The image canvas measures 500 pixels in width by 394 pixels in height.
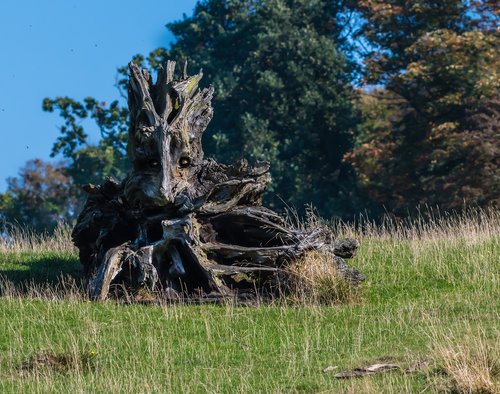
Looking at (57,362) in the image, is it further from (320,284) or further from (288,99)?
(288,99)

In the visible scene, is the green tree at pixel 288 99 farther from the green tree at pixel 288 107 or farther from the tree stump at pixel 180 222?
the tree stump at pixel 180 222

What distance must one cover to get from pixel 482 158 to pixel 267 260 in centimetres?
2365

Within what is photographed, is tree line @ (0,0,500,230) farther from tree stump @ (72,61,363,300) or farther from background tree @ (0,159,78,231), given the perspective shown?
tree stump @ (72,61,363,300)

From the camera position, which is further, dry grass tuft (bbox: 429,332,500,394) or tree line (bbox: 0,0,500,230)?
tree line (bbox: 0,0,500,230)

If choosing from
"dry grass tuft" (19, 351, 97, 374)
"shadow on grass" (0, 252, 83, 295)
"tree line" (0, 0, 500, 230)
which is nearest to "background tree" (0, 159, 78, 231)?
"tree line" (0, 0, 500, 230)

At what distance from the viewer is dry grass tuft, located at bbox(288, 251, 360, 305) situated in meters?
19.5

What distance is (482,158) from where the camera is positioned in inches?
1683

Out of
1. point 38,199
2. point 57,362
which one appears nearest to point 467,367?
point 57,362

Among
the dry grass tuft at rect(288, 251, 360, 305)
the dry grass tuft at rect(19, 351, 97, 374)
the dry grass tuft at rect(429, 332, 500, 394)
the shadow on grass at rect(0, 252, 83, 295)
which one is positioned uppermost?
the shadow on grass at rect(0, 252, 83, 295)

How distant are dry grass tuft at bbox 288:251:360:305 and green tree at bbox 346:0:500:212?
22.4 m

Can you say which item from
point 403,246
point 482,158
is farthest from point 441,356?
point 482,158

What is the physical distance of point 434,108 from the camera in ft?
151

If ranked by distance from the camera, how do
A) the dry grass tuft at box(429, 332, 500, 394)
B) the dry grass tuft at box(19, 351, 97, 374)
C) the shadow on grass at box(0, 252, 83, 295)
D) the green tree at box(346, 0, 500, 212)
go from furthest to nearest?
the green tree at box(346, 0, 500, 212)
the shadow on grass at box(0, 252, 83, 295)
the dry grass tuft at box(19, 351, 97, 374)
the dry grass tuft at box(429, 332, 500, 394)

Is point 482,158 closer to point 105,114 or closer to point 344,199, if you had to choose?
point 344,199
